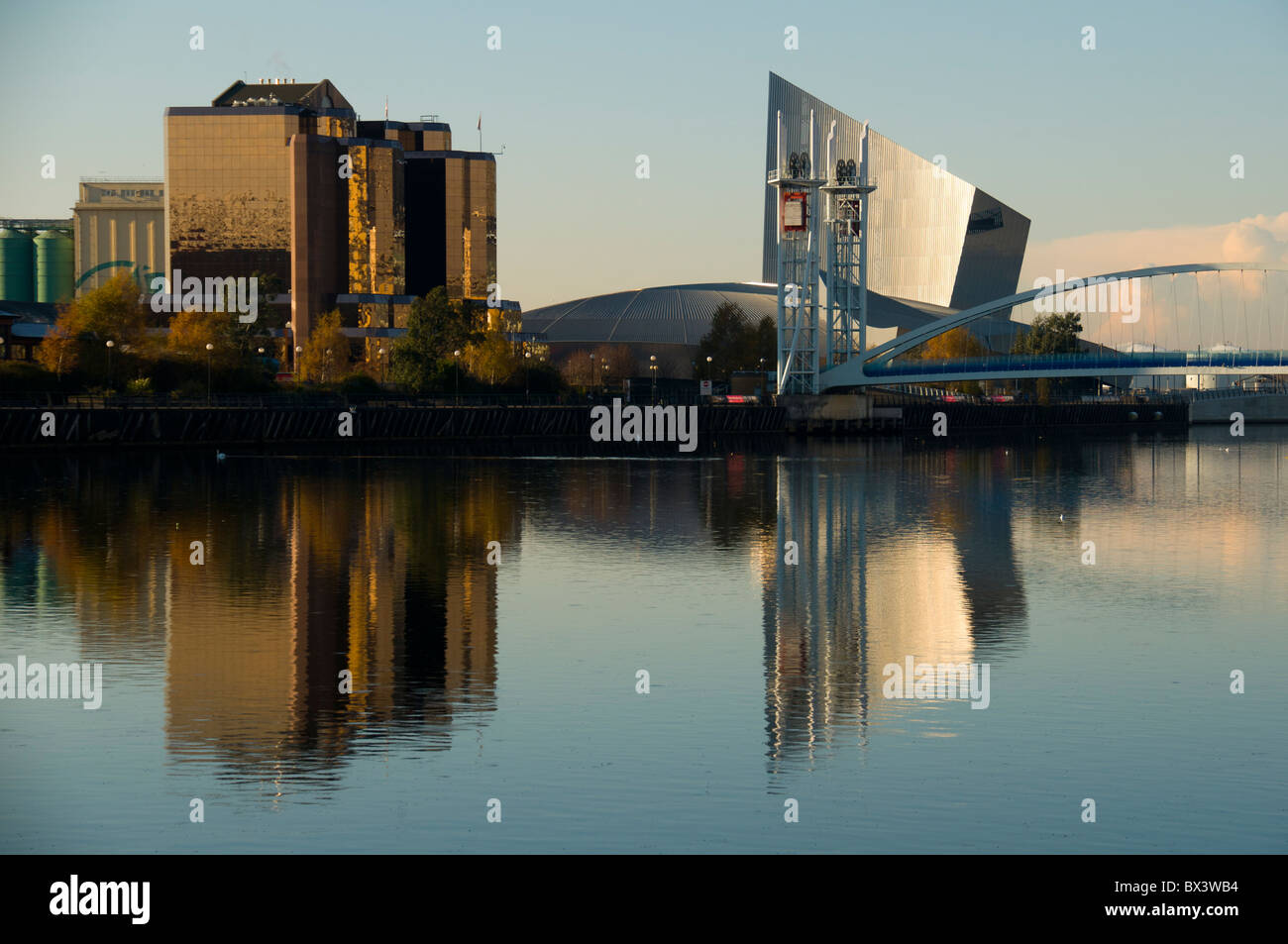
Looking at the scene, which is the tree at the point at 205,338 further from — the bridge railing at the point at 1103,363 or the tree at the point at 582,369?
the tree at the point at 582,369

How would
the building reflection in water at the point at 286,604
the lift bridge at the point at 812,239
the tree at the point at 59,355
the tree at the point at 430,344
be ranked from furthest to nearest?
the lift bridge at the point at 812,239 → the tree at the point at 430,344 → the tree at the point at 59,355 → the building reflection in water at the point at 286,604

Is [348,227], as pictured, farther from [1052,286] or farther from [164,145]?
[1052,286]

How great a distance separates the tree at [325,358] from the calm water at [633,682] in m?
91.3

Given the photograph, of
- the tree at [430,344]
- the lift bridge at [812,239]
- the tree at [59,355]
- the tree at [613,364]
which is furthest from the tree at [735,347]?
the tree at [59,355]

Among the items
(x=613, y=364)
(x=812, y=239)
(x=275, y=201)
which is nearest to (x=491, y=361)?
(x=812, y=239)

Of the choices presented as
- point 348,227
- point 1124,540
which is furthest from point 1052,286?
point 1124,540

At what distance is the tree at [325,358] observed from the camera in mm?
139500

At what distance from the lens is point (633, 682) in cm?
2203

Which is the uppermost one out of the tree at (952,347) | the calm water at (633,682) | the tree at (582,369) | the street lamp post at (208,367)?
the tree at (952,347)

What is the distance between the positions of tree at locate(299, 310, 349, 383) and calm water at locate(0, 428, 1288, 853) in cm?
9133

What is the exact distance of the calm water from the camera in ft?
51.1

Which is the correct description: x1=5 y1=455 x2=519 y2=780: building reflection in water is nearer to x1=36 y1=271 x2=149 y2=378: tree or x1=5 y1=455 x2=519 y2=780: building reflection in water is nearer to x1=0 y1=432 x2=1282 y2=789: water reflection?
x1=0 y1=432 x2=1282 y2=789: water reflection

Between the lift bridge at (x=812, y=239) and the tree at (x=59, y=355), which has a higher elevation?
the lift bridge at (x=812, y=239)
